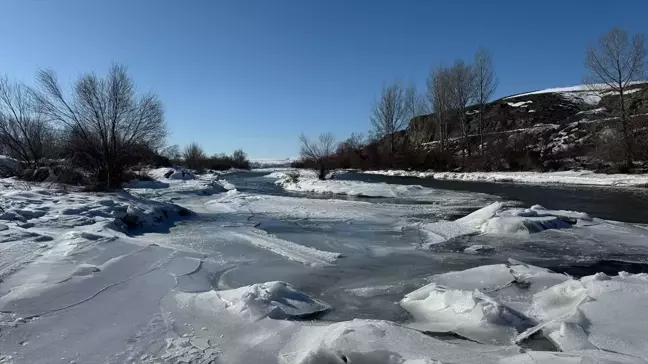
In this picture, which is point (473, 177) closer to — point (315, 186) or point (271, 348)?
point (315, 186)

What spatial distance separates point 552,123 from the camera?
57438 millimetres

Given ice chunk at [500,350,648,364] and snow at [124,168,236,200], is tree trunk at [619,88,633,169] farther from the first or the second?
ice chunk at [500,350,648,364]

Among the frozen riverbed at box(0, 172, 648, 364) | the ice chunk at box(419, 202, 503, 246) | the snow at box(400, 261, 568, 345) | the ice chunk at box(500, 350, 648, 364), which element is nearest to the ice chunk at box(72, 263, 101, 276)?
the frozen riverbed at box(0, 172, 648, 364)

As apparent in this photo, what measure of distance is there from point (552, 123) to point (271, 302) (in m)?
63.8

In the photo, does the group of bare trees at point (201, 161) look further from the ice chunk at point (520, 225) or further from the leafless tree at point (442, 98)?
the ice chunk at point (520, 225)

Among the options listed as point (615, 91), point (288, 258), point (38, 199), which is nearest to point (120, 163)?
point (38, 199)

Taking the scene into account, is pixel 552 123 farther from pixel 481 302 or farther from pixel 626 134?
pixel 481 302

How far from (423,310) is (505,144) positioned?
1553 inches

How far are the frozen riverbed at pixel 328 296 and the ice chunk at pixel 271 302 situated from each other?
Result: 0.02m

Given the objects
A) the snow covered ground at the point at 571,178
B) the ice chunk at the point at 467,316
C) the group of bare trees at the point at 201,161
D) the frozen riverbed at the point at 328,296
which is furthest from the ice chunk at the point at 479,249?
the group of bare trees at the point at 201,161

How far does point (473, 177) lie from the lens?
3378 cm

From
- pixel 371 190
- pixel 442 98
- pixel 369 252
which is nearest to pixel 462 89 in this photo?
pixel 442 98

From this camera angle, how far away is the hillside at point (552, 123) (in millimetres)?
29844

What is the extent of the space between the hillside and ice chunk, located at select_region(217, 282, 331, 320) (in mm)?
30041
